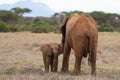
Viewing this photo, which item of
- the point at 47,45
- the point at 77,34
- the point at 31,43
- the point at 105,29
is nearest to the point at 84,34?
the point at 77,34

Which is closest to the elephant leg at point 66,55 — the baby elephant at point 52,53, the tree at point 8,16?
the baby elephant at point 52,53

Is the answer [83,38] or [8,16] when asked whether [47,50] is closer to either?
[83,38]

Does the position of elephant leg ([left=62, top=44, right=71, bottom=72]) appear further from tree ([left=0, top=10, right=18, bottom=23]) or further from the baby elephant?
tree ([left=0, top=10, right=18, bottom=23])

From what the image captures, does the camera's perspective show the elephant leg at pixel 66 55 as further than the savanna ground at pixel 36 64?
Yes

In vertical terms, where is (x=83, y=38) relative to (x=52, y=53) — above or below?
above

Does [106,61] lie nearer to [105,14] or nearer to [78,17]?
[78,17]

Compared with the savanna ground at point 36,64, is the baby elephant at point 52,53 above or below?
above

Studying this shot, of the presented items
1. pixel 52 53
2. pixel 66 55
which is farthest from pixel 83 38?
pixel 66 55

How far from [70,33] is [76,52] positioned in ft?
2.16

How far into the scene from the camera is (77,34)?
11.3 m

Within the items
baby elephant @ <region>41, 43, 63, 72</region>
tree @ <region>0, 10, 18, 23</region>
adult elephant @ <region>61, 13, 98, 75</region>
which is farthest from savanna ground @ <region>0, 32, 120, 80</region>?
tree @ <region>0, 10, 18, 23</region>

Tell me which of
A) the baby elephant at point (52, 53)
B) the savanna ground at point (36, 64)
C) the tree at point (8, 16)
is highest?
the baby elephant at point (52, 53)

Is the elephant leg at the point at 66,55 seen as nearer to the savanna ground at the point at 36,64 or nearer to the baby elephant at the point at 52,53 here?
the baby elephant at the point at 52,53

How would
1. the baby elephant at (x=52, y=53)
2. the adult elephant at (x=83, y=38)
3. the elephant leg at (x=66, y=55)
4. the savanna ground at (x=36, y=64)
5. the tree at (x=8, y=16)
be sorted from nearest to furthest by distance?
the savanna ground at (x=36, y=64) < the adult elephant at (x=83, y=38) < the baby elephant at (x=52, y=53) < the elephant leg at (x=66, y=55) < the tree at (x=8, y=16)
